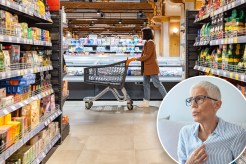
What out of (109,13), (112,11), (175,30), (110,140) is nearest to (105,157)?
(110,140)

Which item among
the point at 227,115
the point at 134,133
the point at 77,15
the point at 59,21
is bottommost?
the point at 134,133

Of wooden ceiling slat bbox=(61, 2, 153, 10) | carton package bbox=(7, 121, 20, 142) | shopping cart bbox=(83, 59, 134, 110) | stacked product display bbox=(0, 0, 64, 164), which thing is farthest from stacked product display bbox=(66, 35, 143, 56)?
carton package bbox=(7, 121, 20, 142)

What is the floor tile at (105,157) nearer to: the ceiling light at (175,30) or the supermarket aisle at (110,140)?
the supermarket aisle at (110,140)

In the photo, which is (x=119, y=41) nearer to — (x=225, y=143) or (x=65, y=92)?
(x=65, y=92)

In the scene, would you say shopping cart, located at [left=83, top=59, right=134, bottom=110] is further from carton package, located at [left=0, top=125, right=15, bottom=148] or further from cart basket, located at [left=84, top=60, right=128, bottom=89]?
carton package, located at [left=0, top=125, right=15, bottom=148]

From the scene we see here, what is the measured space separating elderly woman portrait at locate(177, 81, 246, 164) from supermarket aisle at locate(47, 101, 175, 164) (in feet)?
9.24

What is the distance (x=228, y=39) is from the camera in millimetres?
3172

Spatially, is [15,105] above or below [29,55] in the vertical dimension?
below

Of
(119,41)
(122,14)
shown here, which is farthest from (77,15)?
(119,41)

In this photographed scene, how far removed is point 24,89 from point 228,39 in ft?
6.26

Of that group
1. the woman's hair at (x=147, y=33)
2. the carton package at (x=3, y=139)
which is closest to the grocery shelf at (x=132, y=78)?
the woman's hair at (x=147, y=33)

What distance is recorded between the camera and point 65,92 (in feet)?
17.0

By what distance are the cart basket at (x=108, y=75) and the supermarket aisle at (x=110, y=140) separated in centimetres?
58

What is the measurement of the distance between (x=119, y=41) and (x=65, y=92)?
8.06 meters
